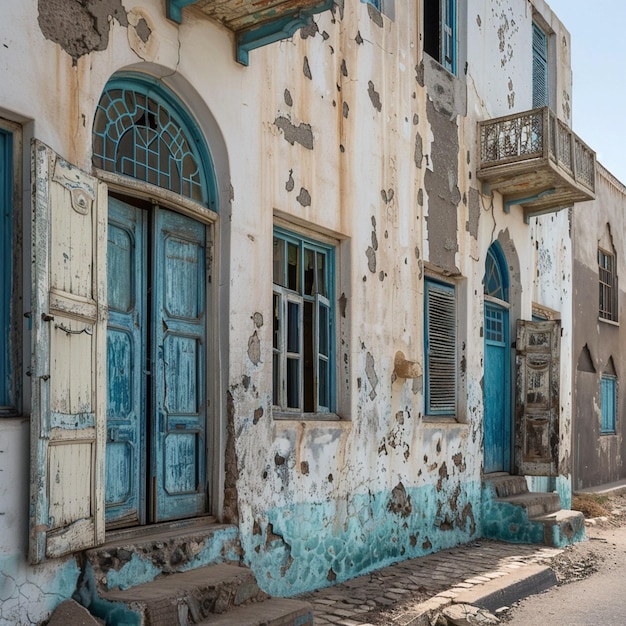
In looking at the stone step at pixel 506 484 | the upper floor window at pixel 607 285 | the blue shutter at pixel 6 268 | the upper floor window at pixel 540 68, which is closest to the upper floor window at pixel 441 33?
the upper floor window at pixel 540 68

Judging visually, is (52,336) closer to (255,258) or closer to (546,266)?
(255,258)

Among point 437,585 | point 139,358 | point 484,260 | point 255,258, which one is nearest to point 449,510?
point 437,585

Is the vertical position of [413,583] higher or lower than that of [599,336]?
lower

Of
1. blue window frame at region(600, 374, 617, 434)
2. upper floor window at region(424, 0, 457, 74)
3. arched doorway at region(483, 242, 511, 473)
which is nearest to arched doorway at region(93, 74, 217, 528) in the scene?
upper floor window at region(424, 0, 457, 74)

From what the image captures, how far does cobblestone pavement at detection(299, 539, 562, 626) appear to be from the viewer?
584 cm

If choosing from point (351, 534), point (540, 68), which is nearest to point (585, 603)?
point (351, 534)

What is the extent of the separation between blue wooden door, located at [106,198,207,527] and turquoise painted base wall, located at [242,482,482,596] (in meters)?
0.70

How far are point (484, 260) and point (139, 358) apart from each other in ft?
18.9

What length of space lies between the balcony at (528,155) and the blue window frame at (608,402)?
7.50 m

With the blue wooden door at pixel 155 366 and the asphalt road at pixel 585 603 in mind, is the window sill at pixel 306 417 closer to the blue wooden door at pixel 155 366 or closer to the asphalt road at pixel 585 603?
the blue wooden door at pixel 155 366

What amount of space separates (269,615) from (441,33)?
22.7 ft

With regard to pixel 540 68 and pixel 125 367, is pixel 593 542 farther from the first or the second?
pixel 125 367

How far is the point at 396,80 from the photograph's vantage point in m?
8.08

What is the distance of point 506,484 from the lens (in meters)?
10.2
